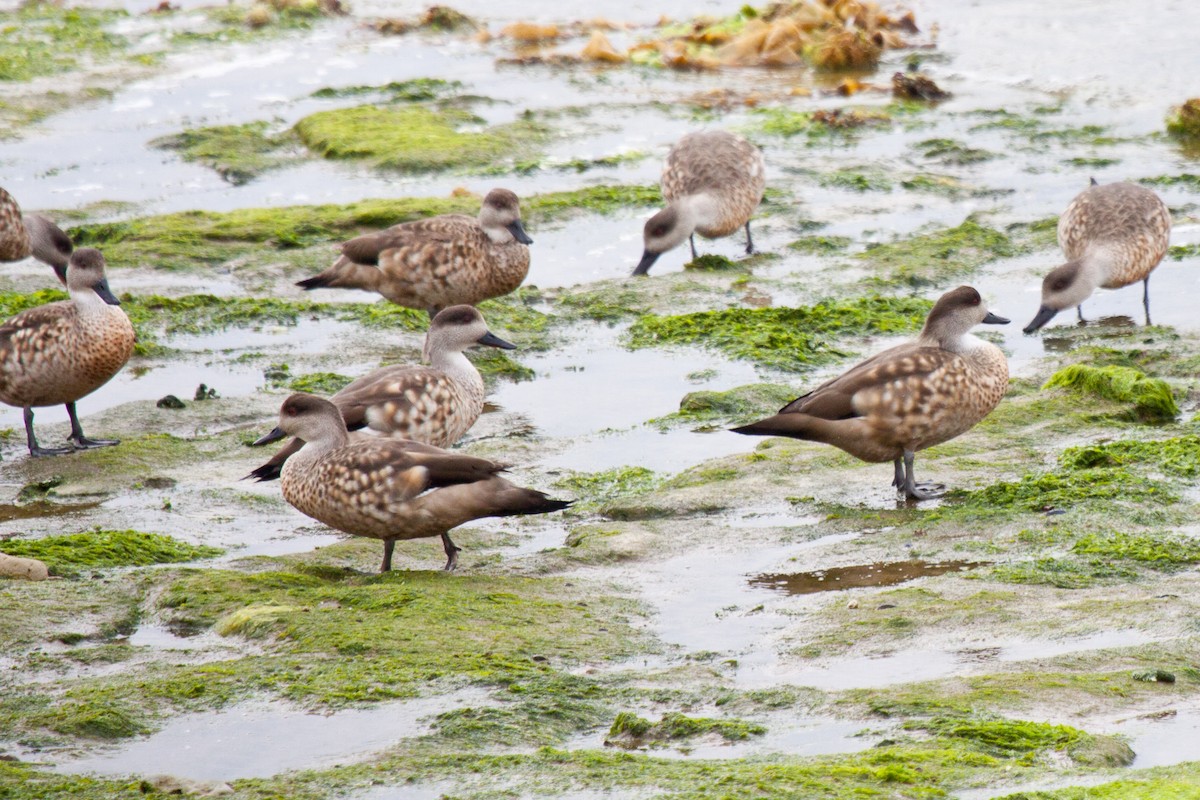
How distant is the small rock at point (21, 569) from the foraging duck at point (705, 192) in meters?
6.48

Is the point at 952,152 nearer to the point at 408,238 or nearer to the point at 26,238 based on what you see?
the point at 408,238

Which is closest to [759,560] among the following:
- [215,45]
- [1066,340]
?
[1066,340]

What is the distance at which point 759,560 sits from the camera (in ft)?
23.5

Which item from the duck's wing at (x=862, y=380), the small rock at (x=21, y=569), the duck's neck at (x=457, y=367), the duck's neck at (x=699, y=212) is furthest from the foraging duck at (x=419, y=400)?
the duck's neck at (x=699, y=212)

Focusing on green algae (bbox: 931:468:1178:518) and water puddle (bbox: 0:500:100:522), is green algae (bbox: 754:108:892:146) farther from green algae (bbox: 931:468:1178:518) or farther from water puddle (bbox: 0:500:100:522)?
water puddle (bbox: 0:500:100:522)

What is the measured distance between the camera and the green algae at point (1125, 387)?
8.74m

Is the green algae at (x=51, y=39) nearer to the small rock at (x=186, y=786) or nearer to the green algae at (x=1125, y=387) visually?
the green algae at (x=1125, y=387)

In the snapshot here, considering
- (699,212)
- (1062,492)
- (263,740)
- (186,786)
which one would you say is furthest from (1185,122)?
(186,786)

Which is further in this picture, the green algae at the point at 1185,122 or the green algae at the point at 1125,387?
the green algae at the point at 1185,122

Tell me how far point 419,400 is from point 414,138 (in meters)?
9.11

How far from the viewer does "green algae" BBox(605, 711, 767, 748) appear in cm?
508

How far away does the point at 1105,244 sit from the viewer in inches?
435

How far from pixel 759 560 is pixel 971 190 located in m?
7.80

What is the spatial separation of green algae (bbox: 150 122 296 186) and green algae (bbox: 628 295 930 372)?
6361 mm
